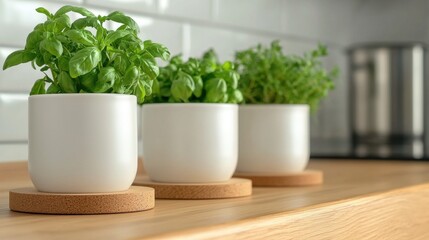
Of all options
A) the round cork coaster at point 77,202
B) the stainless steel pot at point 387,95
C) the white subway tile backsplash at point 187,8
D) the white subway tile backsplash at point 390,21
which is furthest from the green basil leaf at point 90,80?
the white subway tile backsplash at point 390,21

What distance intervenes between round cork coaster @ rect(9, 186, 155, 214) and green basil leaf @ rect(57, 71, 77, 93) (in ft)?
0.39

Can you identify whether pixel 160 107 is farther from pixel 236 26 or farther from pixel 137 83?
pixel 236 26

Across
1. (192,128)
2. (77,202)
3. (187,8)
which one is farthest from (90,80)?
(187,8)

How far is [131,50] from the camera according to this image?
36.9 inches

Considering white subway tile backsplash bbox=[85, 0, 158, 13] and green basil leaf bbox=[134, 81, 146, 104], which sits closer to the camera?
green basil leaf bbox=[134, 81, 146, 104]

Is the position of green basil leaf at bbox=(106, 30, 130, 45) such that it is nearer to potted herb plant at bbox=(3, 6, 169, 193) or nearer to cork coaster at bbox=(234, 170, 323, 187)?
potted herb plant at bbox=(3, 6, 169, 193)

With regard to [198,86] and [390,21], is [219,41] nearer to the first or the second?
[198,86]

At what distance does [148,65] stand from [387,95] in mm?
1644

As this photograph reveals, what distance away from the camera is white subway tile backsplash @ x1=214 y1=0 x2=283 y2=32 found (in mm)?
1987

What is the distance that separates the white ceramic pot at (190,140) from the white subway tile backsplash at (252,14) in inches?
32.6

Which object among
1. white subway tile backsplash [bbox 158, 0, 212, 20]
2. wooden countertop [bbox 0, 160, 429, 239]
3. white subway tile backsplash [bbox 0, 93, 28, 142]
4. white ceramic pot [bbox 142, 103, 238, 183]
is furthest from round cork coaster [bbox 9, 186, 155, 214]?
white subway tile backsplash [bbox 158, 0, 212, 20]

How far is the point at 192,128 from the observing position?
1142 mm

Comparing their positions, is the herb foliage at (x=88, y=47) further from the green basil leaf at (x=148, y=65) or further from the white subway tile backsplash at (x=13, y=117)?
the white subway tile backsplash at (x=13, y=117)

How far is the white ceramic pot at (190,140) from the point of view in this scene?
114cm
